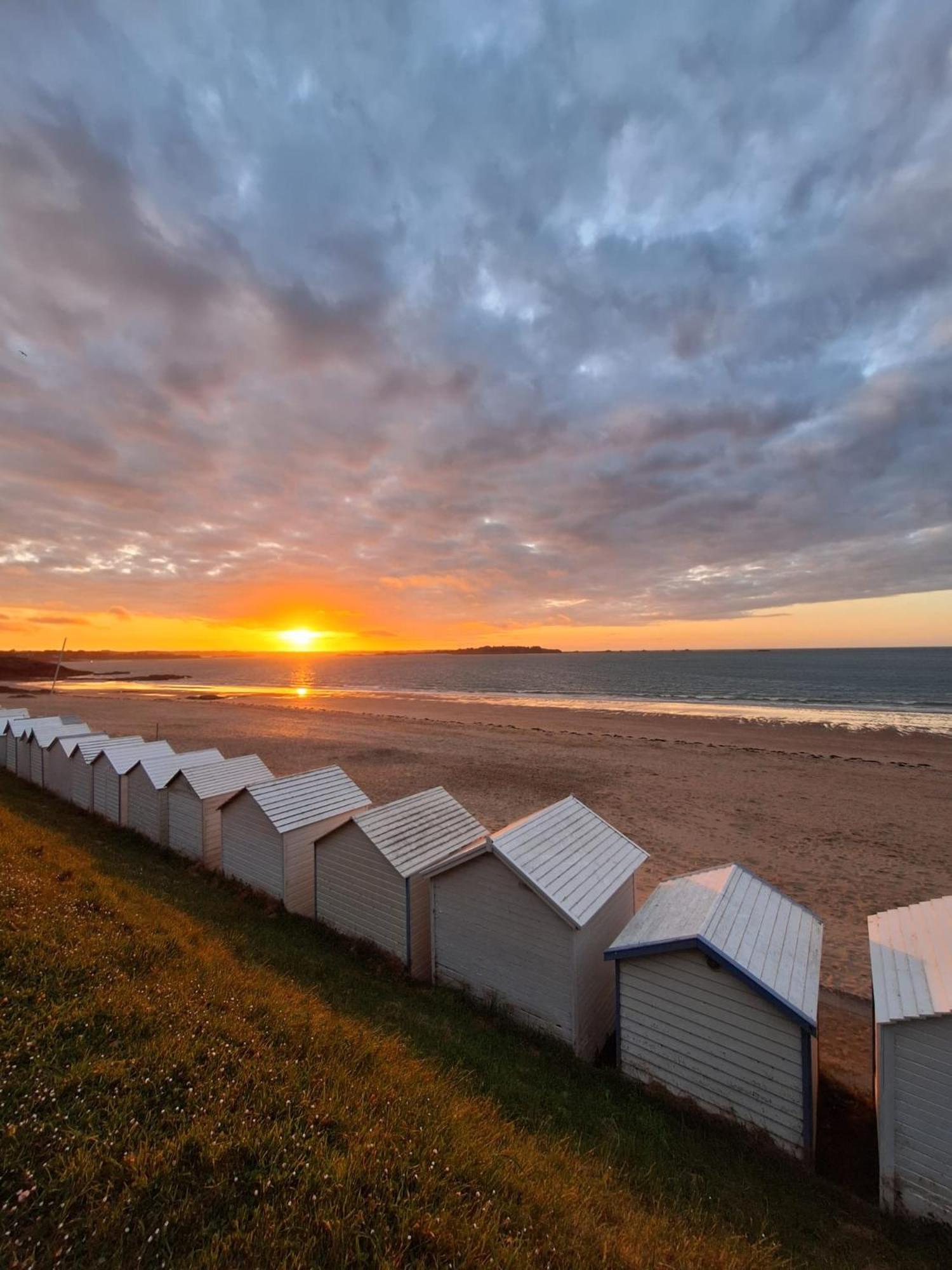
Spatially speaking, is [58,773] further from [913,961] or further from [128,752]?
[913,961]

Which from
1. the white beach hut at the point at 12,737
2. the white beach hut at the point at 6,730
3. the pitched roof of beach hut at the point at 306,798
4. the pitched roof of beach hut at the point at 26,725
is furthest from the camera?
the white beach hut at the point at 6,730

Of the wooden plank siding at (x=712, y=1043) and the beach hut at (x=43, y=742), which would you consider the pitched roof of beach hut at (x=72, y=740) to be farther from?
the wooden plank siding at (x=712, y=1043)

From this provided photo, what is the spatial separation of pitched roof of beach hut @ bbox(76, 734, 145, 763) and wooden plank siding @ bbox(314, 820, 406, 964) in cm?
1223

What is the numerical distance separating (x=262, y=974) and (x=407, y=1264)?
5.79 metres

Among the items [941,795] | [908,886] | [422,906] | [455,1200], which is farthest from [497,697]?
[455,1200]

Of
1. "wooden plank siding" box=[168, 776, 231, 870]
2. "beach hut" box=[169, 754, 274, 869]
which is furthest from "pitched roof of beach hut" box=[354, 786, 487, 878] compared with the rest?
"wooden plank siding" box=[168, 776, 231, 870]

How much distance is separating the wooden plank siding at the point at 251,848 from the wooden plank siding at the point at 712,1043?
837 cm

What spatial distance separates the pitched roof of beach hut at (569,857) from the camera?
9.02 metres

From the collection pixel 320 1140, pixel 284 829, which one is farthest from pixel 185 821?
pixel 320 1140

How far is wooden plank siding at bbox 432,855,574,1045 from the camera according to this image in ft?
29.3

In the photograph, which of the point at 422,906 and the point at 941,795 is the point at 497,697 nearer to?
the point at 941,795

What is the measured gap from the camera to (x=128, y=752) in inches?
783

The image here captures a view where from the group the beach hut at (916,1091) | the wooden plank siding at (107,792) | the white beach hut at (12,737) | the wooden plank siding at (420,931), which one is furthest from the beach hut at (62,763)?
the beach hut at (916,1091)

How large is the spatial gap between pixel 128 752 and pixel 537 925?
1710 centimetres
